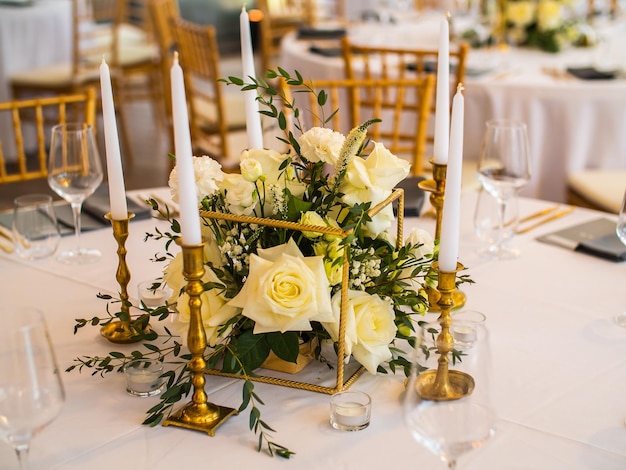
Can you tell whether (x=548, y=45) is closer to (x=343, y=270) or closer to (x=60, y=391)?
(x=343, y=270)

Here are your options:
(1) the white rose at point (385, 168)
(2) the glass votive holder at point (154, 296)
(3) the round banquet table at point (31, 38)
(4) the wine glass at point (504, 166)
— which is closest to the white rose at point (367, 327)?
(1) the white rose at point (385, 168)

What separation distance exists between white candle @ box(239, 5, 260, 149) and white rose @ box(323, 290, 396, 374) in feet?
1.06

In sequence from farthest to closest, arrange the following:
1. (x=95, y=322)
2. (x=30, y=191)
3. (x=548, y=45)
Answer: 1. (x=30, y=191)
2. (x=548, y=45)
3. (x=95, y=322)

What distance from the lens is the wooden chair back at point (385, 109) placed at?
2.54 metres

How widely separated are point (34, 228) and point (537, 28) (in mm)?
2910

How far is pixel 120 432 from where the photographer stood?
42.4 inches

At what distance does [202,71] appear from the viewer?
3.52m

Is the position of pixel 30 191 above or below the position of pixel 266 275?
below

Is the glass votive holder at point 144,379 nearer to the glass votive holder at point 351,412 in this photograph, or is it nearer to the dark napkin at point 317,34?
the glass votive holder at point 351,412

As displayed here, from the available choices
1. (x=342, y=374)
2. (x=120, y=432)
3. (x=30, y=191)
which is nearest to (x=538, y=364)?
(x=342, y=374)

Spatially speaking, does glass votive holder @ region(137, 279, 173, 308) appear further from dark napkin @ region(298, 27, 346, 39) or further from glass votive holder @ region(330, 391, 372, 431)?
dark napkin @ region(298, 27, 346, 39)

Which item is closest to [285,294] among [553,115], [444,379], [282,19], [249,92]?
[444,379]

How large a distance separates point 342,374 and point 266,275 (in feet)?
0.63

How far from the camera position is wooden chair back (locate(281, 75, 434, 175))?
2541 millimetres
